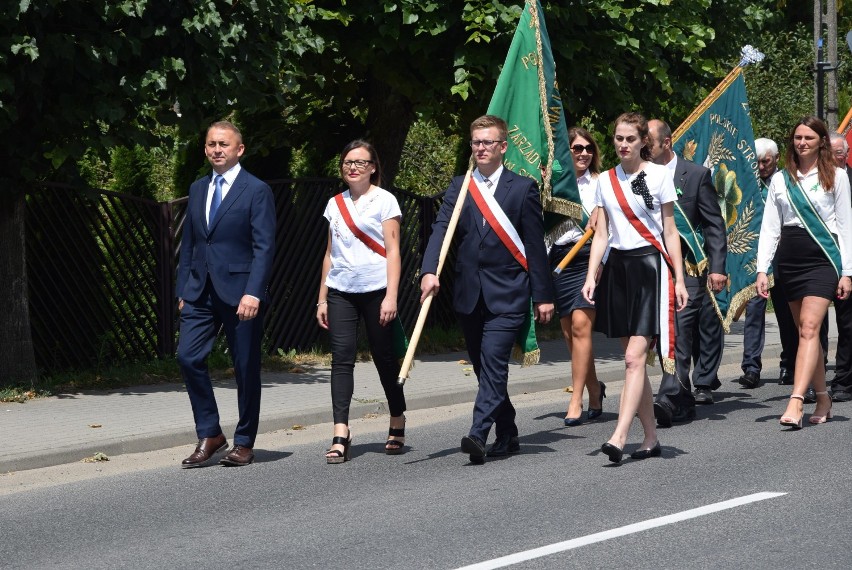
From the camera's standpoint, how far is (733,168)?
10.7m

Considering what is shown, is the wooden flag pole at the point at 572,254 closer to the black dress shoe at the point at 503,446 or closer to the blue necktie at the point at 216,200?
the black dress shoe at the point at 503,446

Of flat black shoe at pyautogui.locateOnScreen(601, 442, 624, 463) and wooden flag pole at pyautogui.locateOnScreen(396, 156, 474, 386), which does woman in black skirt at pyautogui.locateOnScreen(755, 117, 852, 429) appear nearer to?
flat black shoe at pyautogui.locateOnScreen(601, 442, 624, 463)

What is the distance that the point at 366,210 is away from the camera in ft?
26.3

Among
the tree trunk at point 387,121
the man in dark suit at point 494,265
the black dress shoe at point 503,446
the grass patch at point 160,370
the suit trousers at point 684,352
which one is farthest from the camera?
the tree trunk at point 387,121

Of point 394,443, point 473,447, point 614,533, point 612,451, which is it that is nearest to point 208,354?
point 394,443

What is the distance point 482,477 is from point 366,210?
5.52ft

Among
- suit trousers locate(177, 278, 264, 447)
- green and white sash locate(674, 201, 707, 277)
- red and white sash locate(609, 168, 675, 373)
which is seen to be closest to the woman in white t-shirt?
suit trousers locate(177, 278, 264, 447)

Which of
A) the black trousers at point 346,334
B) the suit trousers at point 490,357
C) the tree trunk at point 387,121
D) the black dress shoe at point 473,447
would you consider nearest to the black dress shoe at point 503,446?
the suit trousers at point 490,357

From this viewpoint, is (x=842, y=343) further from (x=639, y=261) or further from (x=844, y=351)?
(x=639, y=261)

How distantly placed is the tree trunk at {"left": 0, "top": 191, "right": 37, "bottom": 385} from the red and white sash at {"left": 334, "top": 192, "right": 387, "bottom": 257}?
4020mm

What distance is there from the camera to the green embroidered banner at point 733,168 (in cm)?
1052

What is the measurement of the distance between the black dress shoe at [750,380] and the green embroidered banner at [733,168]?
0.98m

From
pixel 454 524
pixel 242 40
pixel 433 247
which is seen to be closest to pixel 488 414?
pixel 433 247

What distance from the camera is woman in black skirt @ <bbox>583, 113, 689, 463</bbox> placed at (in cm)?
771
